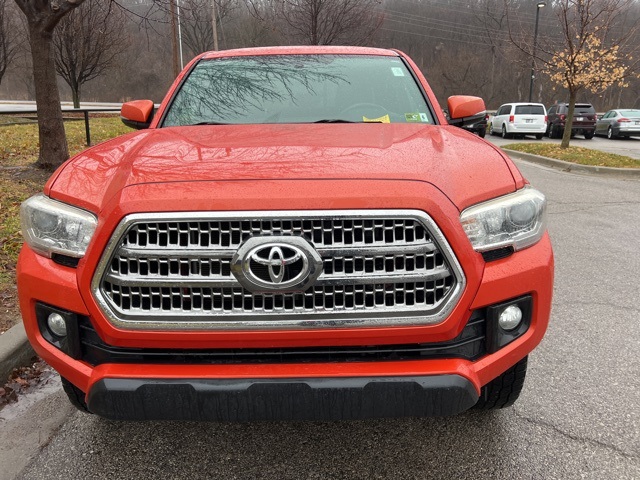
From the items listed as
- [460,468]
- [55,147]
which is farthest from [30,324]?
[55,147]

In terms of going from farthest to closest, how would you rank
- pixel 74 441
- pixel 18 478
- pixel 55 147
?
pixel 55 147 < pixel 74 441 < pixel 18 478

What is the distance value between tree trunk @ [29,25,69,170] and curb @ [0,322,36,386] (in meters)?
5.92

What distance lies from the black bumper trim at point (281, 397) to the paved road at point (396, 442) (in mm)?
552

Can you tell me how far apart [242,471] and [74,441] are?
845 mm

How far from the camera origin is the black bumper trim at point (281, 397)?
71.1 inches

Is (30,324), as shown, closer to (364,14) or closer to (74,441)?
(74,441)

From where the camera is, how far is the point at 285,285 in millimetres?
1767

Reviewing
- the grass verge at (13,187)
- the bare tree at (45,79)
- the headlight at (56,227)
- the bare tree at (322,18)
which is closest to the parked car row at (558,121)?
the bare tree at (322,18)

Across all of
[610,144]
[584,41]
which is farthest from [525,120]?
[584,41]

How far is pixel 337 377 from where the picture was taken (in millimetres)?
1823

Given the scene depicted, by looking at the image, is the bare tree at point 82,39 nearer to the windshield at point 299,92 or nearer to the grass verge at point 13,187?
the grass verge at point 13,187


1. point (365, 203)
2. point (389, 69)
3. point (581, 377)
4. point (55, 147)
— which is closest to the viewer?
point (365, 203)

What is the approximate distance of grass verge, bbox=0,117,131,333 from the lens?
152 inches

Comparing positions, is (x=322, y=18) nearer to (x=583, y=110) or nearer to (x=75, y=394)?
(x=583, y=110)
